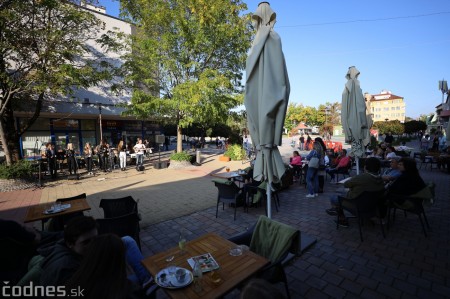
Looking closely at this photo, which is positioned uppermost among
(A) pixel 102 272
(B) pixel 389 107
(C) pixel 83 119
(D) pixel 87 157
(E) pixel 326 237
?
(B) pixel 389 107

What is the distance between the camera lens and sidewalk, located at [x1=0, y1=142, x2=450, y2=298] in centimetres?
297

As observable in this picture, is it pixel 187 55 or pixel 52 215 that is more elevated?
pixel 187 55

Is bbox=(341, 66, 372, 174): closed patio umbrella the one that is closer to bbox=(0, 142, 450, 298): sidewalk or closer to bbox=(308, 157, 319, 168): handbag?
bbox=(308, 157, 319, 168): handbag

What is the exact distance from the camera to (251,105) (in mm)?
3432

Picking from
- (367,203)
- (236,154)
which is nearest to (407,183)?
(367,203)

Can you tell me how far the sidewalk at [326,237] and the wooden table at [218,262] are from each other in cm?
81

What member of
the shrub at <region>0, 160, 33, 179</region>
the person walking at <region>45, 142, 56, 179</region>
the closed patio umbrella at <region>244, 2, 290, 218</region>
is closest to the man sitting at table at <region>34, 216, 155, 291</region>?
the closed patio umbrella at <region>244, 2, 290, 218</region>

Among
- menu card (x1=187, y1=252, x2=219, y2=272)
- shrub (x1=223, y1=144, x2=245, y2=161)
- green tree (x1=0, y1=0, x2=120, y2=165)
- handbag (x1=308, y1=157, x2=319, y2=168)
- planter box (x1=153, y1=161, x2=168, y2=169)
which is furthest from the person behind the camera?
shrub (x1=223, y1=144, x2=245, y2=161)

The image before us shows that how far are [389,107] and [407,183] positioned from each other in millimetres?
108433

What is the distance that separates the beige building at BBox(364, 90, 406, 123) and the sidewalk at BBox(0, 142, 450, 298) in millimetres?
99509

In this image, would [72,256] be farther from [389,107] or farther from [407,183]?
[389,107]

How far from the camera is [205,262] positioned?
238 cm

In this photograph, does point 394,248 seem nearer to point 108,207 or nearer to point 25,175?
point 108,207

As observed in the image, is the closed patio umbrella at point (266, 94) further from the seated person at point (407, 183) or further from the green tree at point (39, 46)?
the green tree at point (39, 46)
